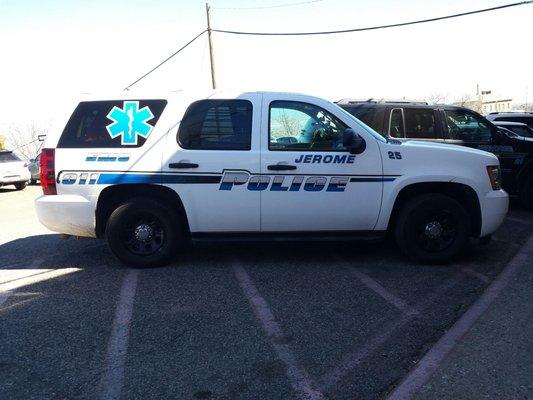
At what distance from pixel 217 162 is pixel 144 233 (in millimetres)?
1154

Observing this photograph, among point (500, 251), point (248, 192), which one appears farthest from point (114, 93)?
point (500, 251)

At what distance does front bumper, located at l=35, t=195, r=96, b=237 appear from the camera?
5.48 meters

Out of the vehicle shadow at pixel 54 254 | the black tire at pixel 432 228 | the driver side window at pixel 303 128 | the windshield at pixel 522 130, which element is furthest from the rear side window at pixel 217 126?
the windshield at pixel 522 130

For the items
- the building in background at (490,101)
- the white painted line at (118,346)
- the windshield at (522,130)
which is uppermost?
the building in background at (490,101)

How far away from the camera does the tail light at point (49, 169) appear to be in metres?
5.47

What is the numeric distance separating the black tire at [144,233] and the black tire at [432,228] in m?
2.48

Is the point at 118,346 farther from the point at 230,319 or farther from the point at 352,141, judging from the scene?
the point at 352,141

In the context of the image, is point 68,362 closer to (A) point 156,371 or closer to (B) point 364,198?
(A) point 156,371

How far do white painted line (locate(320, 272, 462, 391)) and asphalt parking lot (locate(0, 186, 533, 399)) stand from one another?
1 cm

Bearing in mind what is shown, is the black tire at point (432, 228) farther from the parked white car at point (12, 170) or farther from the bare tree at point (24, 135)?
the bare tree at point (24, 135)

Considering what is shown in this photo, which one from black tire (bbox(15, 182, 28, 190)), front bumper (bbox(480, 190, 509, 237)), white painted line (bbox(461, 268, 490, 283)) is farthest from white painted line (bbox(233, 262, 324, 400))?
black tire (bbox(15, 182, 28, 190))

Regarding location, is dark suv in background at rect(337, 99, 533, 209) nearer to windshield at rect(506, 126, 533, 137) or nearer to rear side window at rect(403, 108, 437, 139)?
rear side window at rect(403, 108, 437, 139)

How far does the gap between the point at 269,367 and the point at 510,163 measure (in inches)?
299

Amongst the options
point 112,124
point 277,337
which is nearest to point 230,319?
point 277,337
